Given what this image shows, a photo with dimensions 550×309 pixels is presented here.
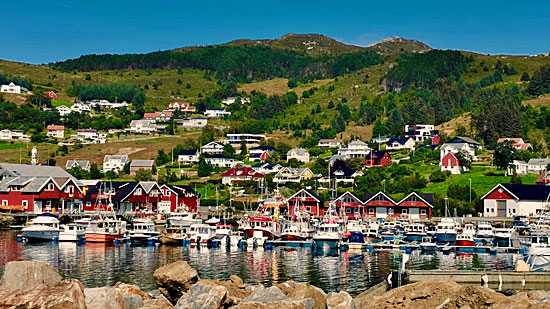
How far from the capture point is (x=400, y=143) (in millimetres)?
153625

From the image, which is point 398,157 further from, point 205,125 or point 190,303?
point 190,303

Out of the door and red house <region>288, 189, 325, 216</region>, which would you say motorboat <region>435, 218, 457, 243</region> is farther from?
red house <region>288, 189, 325, 216</region>

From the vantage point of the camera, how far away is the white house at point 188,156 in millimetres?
151000

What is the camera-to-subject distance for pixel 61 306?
14727 millimetres

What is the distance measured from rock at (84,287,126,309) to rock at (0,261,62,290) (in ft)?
7.11

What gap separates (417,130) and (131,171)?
7116cm

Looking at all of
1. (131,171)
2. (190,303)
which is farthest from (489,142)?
(190,303)

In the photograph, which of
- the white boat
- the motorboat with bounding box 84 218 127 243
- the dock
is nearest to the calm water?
the motorboat with bounding box 84 218 127 243

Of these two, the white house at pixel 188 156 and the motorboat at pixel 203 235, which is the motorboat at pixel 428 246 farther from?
the white house at pixel 188 156

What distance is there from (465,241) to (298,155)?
88893 mm

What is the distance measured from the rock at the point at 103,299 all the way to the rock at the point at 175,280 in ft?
15.1

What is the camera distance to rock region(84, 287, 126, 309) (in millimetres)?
16969

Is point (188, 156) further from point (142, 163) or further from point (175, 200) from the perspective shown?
point (175, 200)

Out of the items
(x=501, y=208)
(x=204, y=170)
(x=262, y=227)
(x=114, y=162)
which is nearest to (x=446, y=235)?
(x=262, y=227)
